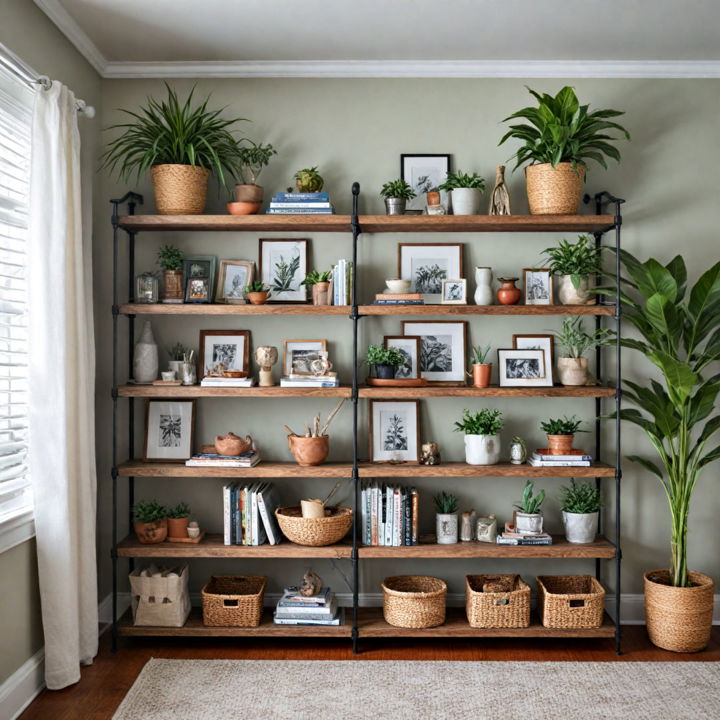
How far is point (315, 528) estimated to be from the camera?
3.29m

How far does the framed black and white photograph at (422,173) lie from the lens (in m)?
3.61

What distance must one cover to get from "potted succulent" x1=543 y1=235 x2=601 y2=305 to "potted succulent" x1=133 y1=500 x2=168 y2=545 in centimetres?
220

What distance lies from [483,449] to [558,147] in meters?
1.42

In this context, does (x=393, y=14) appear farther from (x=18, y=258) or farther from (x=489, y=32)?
(x=18, y=258)

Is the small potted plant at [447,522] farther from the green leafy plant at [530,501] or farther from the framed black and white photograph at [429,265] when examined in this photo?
the framed black and white photograph at [429,265]

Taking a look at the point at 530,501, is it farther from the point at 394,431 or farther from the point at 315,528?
the point at 315,528

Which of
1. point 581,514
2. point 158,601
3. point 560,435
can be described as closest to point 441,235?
point 560,435

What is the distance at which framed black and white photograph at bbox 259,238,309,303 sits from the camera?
3604mm

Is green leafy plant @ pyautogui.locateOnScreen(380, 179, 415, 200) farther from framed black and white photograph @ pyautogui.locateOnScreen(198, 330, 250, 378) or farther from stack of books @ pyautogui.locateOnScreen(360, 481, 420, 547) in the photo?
stack of books @ pyautogui.locateOnScreen(360, 481, 420, 547)

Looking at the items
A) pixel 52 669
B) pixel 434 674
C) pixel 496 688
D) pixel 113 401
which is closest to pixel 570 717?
pixel 496 688

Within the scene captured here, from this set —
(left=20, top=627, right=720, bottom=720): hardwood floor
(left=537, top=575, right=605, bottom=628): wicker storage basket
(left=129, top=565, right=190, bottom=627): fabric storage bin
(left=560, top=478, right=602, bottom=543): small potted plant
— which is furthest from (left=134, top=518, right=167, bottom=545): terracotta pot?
(left=560, top=478, right=602, bottom=543): small potted plant

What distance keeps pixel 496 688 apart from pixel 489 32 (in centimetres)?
285

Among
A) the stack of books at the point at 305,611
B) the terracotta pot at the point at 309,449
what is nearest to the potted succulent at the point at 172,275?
the terracotta pot at the point at 309,449

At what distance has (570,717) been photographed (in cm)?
271
